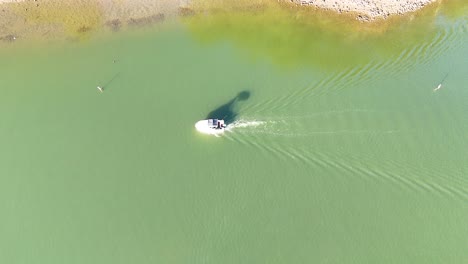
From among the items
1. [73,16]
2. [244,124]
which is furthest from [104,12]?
[244,124]

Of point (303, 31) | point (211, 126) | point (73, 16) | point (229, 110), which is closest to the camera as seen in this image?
point (211, 126)

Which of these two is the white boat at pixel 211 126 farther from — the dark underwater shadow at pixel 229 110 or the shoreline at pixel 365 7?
the shoreline at pixel 365 7

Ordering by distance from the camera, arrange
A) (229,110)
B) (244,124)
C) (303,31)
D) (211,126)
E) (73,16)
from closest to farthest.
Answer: (211,126)
(244,124)
(229,110)
(73,16)
(303,31)

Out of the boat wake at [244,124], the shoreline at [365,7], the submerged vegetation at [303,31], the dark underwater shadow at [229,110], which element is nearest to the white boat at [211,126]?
the boat wake at [244,124]

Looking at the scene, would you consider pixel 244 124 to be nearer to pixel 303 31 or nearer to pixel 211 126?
pixel 211 126

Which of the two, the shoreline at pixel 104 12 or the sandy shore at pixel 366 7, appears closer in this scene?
the shoreline at pixel 104 12

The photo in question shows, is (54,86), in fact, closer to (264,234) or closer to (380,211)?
(264,234)

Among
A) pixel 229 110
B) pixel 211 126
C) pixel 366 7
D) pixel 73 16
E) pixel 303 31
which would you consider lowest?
pixel 211 126
